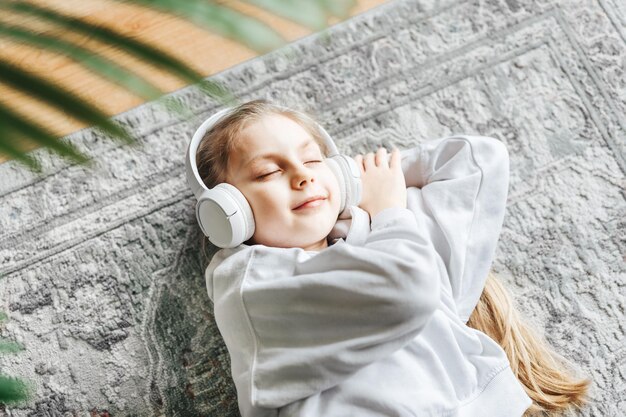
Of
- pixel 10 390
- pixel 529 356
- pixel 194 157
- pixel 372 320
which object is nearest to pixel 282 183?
pixel 194 157

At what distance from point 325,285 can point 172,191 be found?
48cm

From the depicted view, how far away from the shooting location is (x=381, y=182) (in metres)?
1.12

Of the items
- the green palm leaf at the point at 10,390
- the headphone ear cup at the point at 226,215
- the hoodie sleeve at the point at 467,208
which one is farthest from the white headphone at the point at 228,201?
the green palm leaf at the point at 10,390

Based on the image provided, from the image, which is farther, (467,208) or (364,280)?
(467,208)

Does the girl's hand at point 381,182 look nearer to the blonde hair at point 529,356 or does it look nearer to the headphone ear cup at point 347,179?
the headphone ear cup at point 347,179

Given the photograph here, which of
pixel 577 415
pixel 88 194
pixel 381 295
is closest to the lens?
pixel 381 295

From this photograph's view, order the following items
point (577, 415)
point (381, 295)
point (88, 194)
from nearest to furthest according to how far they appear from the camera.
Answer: point (381, 295), point (577, 415), point (88, 194)

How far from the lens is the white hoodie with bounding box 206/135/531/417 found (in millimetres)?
942

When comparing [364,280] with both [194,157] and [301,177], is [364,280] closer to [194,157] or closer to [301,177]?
[301,177]

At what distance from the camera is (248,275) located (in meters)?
1.00

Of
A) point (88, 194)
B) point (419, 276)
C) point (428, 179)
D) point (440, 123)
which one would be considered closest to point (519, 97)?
point (440, 123)

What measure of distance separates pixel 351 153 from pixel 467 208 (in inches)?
11.1

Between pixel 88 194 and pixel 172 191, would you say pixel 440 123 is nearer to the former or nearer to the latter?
pixel 172 191

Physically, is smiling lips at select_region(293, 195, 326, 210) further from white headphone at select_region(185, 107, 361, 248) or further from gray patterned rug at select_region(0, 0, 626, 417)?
gray patterned rug at select_region(0, 0, 626, 417)
